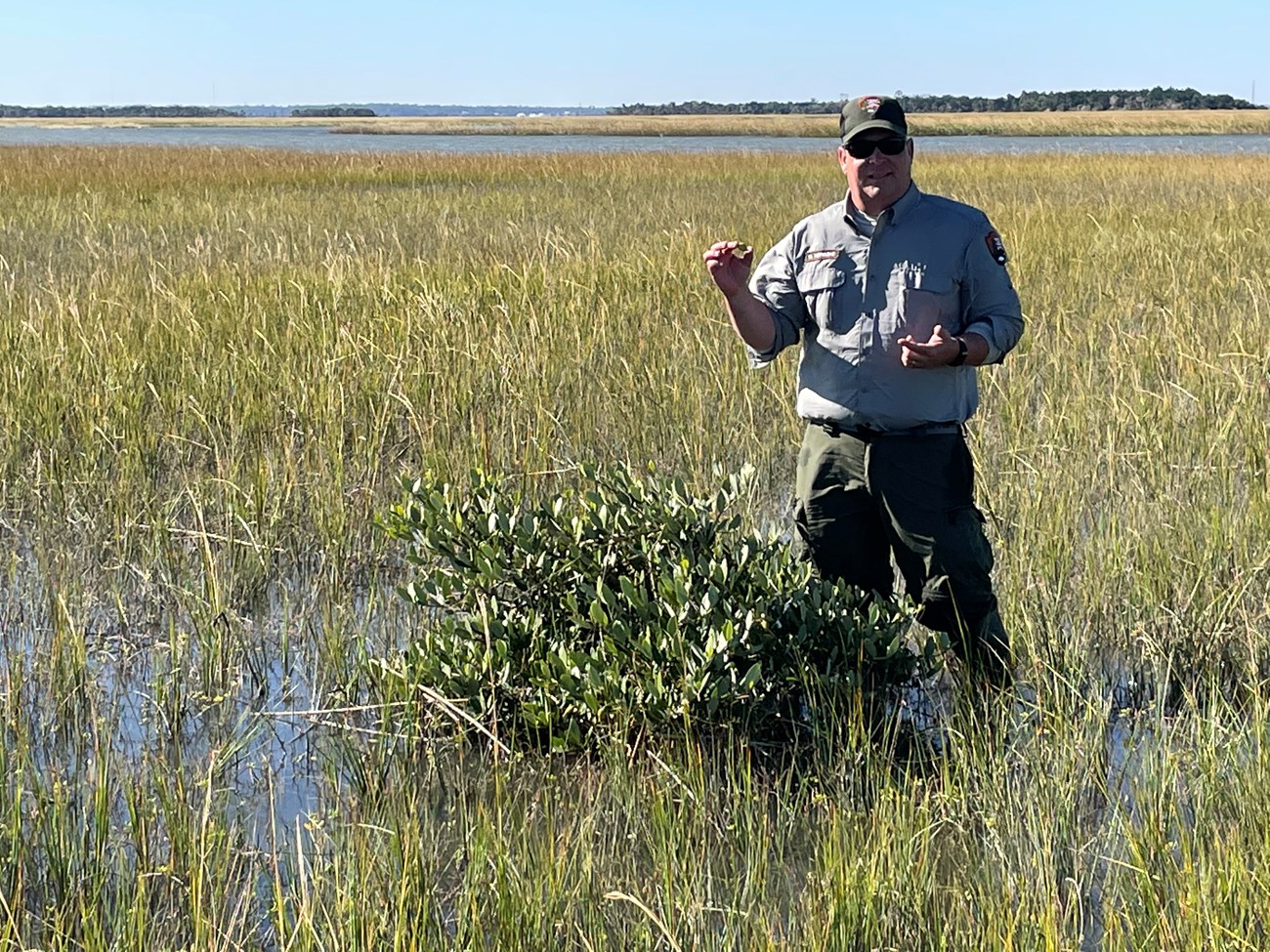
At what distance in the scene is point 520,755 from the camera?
3.12 meters

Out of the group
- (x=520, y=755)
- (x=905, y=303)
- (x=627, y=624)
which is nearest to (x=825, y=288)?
(x=905, y=303)

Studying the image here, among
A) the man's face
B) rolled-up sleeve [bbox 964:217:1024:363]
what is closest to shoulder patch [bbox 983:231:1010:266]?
rolled-up sleeve [bbox 964:217:1024:363]

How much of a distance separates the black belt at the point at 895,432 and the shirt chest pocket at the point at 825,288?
258 mm

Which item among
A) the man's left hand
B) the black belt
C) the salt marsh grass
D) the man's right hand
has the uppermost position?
the man's right hand

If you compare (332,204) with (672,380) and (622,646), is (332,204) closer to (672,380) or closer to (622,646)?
(672,380)

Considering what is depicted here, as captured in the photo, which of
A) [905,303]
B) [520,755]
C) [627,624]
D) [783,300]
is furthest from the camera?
[783,300]

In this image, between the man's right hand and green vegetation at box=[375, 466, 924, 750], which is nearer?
green vegetation at box=[375, 466, 924, 750]

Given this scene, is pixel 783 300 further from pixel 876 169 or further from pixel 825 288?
pixel 876 169

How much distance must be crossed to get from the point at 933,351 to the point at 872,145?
0.56m

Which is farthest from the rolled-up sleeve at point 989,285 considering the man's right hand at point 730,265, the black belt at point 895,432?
the man's right hand at point 730,265

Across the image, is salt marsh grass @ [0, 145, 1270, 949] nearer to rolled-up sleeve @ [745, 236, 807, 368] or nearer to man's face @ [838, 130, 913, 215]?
rolled-up sleeve @ [745, 236, 807, 368]

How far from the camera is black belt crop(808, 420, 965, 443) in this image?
3.47 m

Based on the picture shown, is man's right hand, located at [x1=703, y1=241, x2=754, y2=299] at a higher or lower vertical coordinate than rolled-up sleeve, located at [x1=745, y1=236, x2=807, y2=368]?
higher

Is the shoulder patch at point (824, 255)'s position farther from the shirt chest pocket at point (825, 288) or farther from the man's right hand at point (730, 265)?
the man's right hand at point (730, 265)
